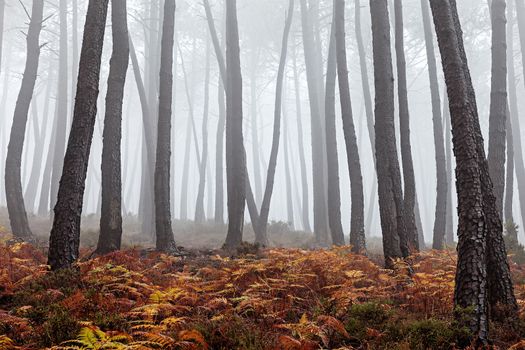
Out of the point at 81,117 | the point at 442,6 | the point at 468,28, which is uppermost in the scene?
the point at 468,28

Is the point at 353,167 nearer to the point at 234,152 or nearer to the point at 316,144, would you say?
the point at 234,152

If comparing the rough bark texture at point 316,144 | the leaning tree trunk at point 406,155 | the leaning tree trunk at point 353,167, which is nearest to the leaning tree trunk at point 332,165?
the leaning tree trunk at point 353,167

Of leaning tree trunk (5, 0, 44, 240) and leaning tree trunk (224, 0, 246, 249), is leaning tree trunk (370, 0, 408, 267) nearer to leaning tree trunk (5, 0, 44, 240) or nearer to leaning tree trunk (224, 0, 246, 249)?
leaning tree trunk (224, 0, 246, 249)

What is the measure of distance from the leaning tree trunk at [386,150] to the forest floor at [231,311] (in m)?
0.64

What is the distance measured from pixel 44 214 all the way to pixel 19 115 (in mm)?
8777

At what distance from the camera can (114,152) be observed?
9.15m

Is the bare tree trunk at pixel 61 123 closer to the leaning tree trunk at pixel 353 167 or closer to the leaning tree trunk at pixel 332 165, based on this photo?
the leaning tree trunk at pixel 332 165

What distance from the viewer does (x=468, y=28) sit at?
21.1 m

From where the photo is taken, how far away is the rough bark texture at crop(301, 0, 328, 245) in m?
15.9

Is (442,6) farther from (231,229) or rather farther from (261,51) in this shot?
(261,51)

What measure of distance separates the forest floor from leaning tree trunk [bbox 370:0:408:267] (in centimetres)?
64

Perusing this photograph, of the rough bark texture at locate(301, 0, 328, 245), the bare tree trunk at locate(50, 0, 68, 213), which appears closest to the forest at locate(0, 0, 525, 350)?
the rough bark texture at locate(301, 0, 328, 245)

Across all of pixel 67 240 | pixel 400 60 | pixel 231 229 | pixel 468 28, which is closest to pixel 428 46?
pixel 400 60

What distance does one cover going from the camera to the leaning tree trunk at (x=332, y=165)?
13.3m
